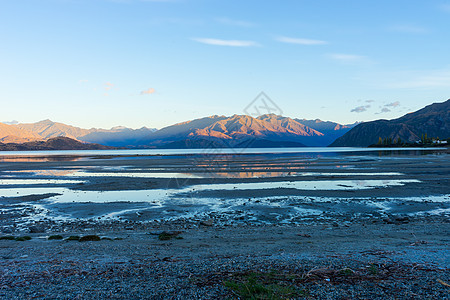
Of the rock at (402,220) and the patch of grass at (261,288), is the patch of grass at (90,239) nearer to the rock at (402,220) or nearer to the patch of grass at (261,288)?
the patch of grass at (261,288)

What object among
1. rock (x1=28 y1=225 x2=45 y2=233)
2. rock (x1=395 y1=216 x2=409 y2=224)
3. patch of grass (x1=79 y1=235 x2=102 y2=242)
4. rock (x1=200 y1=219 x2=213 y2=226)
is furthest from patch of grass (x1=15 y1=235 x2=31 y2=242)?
rock (x1=395 y1=216 x2=409 y2=224)

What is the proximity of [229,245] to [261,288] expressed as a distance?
16.6ft

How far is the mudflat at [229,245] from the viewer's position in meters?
7.36

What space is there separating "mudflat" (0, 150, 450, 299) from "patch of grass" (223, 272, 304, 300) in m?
0.03

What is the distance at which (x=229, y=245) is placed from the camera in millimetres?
12008

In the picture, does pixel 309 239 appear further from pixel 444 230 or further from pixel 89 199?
pixel 89 199

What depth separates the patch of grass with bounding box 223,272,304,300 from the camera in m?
6.73

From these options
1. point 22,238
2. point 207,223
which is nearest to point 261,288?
point 207,223

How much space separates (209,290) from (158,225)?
10091 millimetres

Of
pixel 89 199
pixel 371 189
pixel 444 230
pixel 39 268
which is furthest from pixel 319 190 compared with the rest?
pixel 39 268

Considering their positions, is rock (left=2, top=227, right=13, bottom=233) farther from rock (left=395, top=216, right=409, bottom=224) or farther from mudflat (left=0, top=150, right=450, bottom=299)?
rock (left=395, top=216, right=409, bottom=224)

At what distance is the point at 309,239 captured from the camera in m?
12.9

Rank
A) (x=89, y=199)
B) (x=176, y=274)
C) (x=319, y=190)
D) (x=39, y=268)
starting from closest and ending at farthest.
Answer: (x=176, y=274) → (x=39, y=268) → (x=89, y=199) → (x=319, y=190)

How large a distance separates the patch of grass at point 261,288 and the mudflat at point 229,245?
0.09 ft
